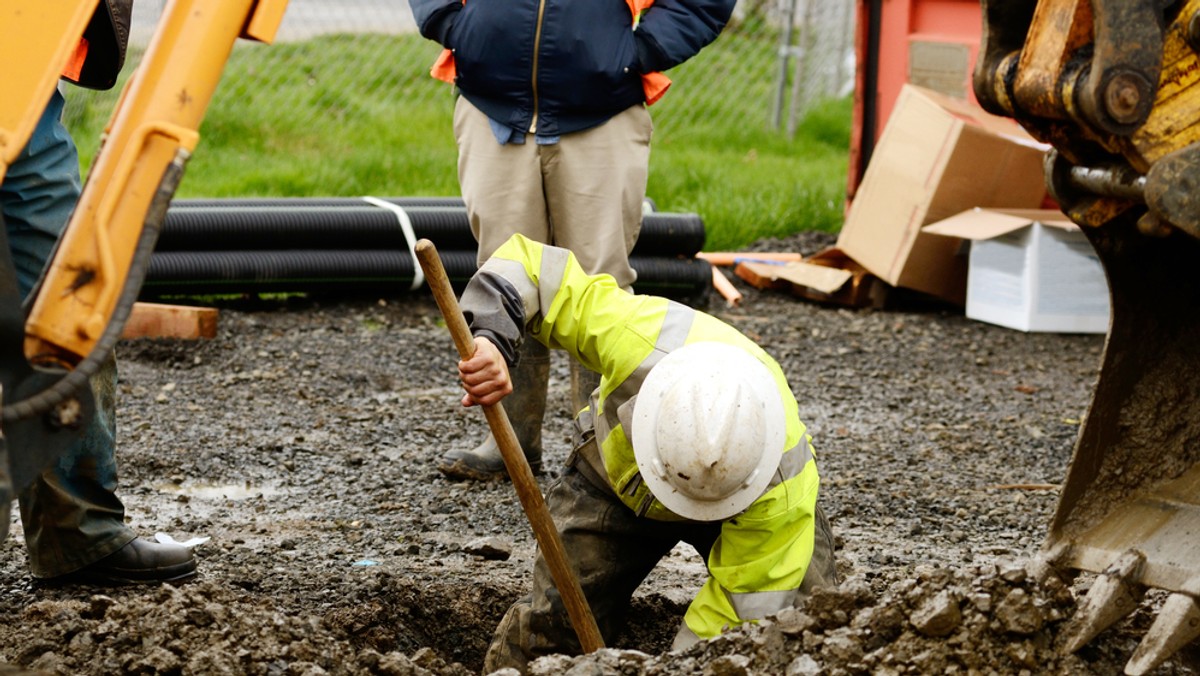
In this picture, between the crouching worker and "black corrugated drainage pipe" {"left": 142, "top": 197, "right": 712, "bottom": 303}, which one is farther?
"black corrugated drainage pipe" {"left": 142, "top": 197, "right": 712, "bottom": 303}

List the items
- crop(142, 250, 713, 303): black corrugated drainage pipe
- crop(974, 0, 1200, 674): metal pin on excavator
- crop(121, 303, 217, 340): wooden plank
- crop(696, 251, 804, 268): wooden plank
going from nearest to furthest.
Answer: crop(974, 0, 1200, 674): metal pin on excavator, crop(121, 303, 217, 340): wooden plank, crop(142, 250, 713, 303): black corrugated drainage pipe, crop(696, 251, 804, 268): wooden plank

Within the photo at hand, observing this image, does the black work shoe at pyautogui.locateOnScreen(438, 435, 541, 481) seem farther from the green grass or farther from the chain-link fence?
the chain-link fence

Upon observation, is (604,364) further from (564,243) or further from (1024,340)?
(1024,340)

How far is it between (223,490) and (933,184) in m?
A: 4.35

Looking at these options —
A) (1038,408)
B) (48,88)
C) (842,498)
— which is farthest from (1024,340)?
(48,88)

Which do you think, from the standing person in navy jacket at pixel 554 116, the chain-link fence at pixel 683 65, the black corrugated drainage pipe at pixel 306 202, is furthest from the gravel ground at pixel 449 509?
the chain-link fence at pixel 683 65

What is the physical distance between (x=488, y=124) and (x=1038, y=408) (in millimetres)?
2835

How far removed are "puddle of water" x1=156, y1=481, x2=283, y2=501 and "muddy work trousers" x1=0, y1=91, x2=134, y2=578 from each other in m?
0.89

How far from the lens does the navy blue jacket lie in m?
4.67

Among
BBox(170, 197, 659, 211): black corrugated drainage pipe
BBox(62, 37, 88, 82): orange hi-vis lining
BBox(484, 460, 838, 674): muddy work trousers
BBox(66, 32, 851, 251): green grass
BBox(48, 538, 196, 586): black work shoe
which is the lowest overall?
BBox(66, 32, 851, 251): green grass

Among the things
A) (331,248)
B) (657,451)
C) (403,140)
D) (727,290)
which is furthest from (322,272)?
(657,451)

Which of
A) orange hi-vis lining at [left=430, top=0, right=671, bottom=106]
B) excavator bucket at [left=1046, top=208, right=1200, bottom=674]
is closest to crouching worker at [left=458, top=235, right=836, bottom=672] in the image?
excavator bucket at [left=1046, top=208, right=1200, bottom=674]

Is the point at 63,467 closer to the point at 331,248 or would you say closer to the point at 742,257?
the point at 331,248

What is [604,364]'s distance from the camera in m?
3.34
